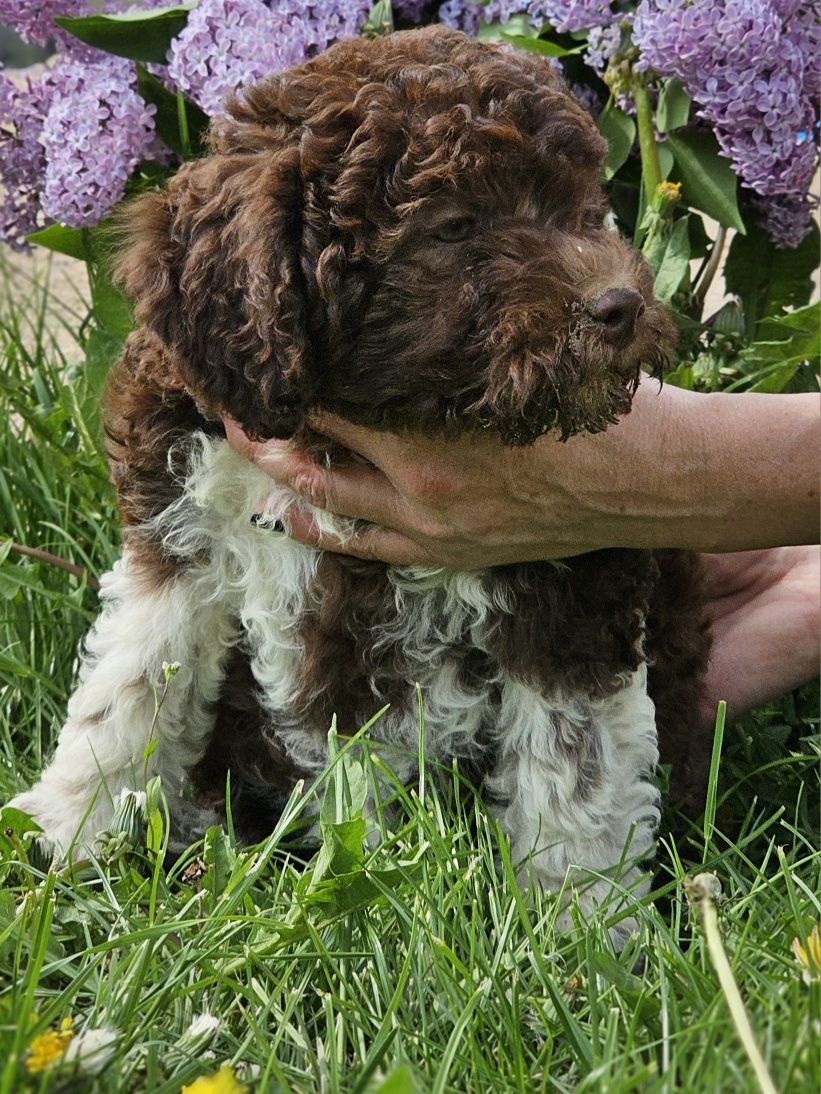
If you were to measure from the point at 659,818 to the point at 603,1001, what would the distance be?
863mm

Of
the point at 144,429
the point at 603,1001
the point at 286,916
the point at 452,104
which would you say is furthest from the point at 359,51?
the point at 603,1001

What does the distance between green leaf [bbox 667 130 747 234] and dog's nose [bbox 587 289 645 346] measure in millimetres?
1587

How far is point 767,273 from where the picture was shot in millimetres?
4141

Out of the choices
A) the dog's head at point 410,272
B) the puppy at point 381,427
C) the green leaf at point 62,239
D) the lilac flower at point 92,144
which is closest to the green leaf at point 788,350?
the puppy at point 381,427

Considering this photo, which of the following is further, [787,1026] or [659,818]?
[659,818]

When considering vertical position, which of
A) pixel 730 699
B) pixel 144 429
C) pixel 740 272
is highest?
pixel 144 429

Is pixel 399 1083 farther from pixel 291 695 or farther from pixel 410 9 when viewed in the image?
pixel 410 9

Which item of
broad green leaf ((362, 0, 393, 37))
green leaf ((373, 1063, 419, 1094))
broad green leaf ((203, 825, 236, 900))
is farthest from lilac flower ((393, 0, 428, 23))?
green leaf ((373, 1063, 419, 1094))

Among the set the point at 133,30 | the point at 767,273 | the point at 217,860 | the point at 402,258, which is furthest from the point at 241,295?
the point at 767,273

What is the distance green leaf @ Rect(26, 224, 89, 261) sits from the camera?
390 centimetres

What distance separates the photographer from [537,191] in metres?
2.47

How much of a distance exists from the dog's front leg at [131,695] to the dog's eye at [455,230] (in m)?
0.95

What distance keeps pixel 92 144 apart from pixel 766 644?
2269 mm

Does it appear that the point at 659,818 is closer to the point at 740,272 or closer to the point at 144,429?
the point at 144,429
